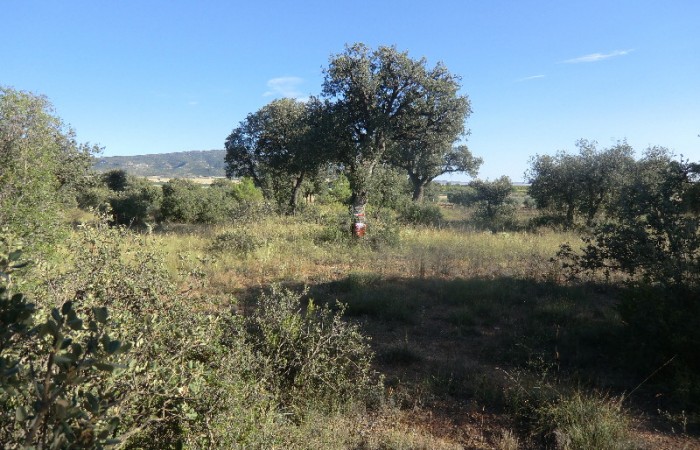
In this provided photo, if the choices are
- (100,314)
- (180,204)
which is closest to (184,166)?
(180,204)

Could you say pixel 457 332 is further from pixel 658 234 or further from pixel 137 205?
pixel 137 205

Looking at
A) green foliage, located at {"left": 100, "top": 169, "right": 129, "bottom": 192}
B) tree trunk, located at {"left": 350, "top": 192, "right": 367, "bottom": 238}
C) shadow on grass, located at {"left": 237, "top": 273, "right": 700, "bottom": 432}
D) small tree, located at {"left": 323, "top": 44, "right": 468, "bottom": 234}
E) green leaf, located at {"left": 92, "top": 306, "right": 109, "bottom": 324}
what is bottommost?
shadow on grass, located at {"left": 237, "top": 273, "right": 700, "bottom": 432}

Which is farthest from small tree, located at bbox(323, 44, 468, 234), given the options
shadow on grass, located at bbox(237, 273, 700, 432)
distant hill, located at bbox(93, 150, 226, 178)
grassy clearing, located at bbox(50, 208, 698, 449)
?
distant hill, located at bbox(93, 150, 226, 178)

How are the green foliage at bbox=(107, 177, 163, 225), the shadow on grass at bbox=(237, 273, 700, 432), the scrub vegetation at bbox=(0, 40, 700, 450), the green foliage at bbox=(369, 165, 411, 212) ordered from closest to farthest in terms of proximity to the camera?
the scrub vegetation at bbox=(0, 40, 700, 450), the shadow on grass at bbox=(237, 273, 700, 432), the green foliage at bbox=(369, 165, 411, 212), the green foliage at bbox=(107, 177, 163, 225)

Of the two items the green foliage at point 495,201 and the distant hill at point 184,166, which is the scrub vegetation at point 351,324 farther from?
the distant hill at point 184,166

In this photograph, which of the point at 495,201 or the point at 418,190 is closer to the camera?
the point at 495,201

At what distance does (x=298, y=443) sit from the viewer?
3090 mm

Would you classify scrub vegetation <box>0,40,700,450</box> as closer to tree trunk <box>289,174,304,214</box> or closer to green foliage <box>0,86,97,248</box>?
green foliage <box>0,86,97,248</box>

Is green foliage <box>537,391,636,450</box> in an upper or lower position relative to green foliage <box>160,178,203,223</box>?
lower

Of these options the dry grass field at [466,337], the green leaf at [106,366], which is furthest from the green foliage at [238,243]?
the green leaf at [106,366]

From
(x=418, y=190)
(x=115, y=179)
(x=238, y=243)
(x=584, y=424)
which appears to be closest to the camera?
(x=584, y=424)

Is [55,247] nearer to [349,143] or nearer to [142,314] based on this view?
[142,314]

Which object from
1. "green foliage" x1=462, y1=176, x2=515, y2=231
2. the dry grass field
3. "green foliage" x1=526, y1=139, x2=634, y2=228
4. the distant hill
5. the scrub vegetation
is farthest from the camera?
the distant hill

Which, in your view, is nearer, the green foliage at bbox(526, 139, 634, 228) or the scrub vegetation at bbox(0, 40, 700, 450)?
the scrub vegetation at bbox(0, 40, 700, 450)
